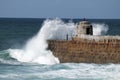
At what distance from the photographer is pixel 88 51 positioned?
44.7m

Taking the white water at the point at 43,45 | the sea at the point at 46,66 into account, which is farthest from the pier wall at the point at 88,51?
the white water at the point at 43,45

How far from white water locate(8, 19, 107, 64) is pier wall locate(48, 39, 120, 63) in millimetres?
1279

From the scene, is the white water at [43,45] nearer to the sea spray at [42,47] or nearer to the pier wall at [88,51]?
the sea spray at [42,47]

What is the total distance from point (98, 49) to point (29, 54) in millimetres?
10189

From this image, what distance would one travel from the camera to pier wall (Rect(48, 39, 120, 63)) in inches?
1721

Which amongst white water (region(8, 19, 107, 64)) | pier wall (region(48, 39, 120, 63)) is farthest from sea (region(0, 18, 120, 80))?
pier wall (region(48, 39, 120, 63))

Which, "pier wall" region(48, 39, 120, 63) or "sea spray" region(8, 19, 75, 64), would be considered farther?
"sea spray" region(8, 19, 75, 64)

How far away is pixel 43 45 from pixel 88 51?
7613 mm

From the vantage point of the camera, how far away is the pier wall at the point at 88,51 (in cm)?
4372

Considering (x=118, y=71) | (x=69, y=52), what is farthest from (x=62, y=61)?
(x=118, y=71)

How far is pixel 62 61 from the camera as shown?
46281 millimetres

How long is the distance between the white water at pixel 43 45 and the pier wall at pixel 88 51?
1.28m

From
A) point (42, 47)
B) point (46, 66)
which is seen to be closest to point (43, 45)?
point (42, 47)

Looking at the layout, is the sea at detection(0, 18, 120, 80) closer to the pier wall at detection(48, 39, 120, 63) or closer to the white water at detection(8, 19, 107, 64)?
the white water at detection(8, 19, 107, 64)
